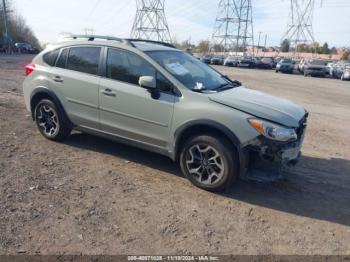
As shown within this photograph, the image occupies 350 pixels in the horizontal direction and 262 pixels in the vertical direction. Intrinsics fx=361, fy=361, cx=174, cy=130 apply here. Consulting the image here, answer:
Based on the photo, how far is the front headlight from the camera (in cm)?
436

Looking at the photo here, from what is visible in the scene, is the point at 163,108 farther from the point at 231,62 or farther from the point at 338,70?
the point at 231,62

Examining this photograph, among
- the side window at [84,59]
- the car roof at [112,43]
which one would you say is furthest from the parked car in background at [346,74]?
the side window at [84,59]

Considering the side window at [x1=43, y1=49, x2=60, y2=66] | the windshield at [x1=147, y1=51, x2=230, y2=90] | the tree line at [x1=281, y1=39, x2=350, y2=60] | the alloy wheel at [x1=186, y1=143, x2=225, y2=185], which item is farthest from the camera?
the tree line at [x1=281, y1=39, x2=350, y2=60]

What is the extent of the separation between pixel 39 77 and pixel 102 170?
221cm

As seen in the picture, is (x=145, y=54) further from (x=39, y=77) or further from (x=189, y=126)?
(x=39, y=77)

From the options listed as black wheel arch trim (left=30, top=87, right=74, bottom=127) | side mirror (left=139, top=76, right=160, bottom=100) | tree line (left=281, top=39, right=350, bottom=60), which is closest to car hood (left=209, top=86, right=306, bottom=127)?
side mirror (left=139, top=76, right=160, bottom=100)

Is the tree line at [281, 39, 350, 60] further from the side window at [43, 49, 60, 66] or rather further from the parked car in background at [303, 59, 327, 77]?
the side window at [43, 49, 60, 66]

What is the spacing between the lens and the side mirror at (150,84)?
484 centimetres

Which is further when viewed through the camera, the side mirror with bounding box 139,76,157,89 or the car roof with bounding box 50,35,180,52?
the car roof with bounding box 50,35,180,52

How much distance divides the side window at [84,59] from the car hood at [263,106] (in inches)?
81.1

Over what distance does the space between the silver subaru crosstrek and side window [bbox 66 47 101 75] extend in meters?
0.02

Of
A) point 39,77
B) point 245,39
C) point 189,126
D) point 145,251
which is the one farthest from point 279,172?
point 245,39

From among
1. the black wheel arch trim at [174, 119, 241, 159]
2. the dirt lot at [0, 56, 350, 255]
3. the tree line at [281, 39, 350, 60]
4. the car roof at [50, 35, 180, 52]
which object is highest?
the tree line at [281, 39, 350, 60]

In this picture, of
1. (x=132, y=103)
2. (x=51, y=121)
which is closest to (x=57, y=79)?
(x=51, y=121)
